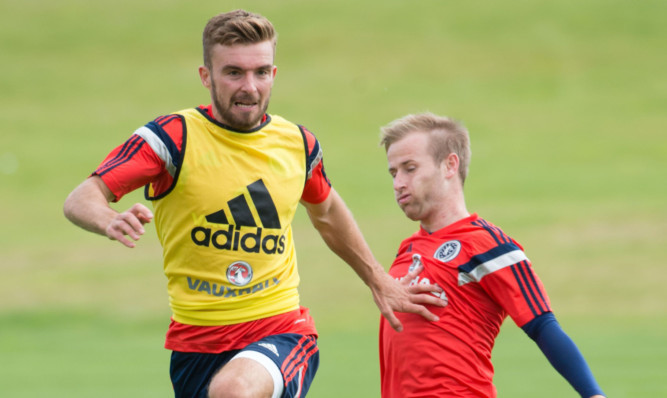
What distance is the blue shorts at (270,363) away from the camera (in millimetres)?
5109

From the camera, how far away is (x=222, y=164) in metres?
5.29

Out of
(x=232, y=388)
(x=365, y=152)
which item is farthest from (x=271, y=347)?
(x=365, y=152)

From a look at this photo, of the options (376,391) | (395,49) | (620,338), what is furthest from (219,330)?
(395,49)

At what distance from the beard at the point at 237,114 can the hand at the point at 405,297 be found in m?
1.10

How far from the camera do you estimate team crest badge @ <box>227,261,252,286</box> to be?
5.32 meters

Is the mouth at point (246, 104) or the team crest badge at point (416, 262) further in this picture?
the team crest badge at point (416, 262)

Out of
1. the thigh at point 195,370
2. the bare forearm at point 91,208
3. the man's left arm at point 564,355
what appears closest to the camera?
the bare forearm at point 91,208

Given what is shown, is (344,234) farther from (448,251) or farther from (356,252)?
(448,251)

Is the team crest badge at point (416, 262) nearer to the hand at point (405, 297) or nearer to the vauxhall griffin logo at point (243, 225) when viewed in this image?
the hand at point (405, 297)

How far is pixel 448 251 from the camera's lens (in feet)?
17.3

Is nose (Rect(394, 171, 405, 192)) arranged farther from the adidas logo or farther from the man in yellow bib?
the adidas logo

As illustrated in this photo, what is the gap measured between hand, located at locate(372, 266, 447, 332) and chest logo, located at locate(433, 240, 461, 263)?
144 mm

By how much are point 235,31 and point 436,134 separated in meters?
1.22

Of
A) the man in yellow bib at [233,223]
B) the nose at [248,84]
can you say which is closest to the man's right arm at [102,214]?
the man in yellow bib at [233,223]
